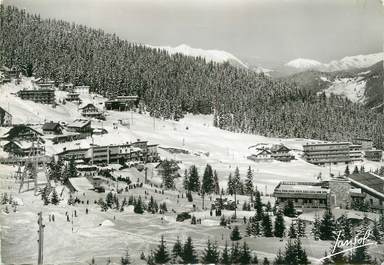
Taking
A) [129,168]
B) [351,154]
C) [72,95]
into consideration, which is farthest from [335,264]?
[72,95]

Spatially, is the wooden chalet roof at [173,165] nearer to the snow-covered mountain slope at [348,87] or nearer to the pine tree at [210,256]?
the pine tree at [210,256]

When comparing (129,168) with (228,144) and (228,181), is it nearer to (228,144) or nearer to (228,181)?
(228,181)

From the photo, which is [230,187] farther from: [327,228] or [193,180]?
[327,228]

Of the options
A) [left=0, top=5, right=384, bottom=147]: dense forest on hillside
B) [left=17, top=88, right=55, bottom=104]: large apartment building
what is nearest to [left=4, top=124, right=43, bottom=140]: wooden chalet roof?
[left=17, top=88, right=55, bottom=104]: large apartment building

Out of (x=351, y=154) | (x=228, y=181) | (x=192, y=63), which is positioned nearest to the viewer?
(x=228, y=181)

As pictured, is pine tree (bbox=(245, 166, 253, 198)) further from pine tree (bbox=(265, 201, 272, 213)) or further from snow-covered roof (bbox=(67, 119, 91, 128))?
snow-covered roof (bbox=(67, 119, 91, 128))

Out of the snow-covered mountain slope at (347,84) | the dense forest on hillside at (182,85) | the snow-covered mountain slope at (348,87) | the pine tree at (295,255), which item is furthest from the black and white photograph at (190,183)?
the snow-covered mountain slope at (348,87)
